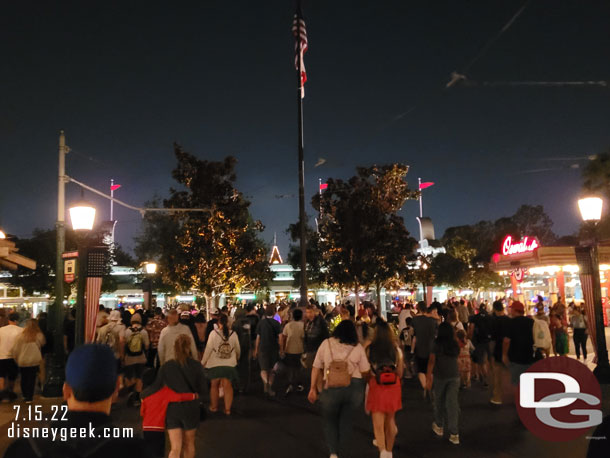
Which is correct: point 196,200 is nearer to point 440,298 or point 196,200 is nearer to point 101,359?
point 101,359

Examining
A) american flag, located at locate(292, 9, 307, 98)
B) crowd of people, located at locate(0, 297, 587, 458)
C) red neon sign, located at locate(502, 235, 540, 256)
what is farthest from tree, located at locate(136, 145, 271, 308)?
red neon sign, located at locate(502, 235, 540, 256)

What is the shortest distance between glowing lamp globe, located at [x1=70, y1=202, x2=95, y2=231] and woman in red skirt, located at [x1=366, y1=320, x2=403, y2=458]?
7887 mm

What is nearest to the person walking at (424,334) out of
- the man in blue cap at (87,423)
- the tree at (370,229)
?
the man in blue cap at (87,423)

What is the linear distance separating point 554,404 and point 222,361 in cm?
554

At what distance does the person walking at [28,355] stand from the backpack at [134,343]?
6.77 ft

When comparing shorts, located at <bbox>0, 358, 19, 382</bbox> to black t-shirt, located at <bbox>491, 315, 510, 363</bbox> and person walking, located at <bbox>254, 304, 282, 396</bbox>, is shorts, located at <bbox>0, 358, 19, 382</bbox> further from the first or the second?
black t-shirt, located at <bbox>491, 315, 510, 363</bbox>

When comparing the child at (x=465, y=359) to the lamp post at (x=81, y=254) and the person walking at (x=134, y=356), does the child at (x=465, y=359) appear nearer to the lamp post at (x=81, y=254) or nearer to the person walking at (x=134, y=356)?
the person walking at (x=134, y=356)

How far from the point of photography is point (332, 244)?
2370cm

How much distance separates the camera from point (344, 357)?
244 inches

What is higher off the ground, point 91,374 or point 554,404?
point 91,374

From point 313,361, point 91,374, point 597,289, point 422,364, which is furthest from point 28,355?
point 597,289

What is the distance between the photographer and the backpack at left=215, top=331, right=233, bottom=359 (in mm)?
9297

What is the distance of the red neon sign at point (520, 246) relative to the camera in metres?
23.1

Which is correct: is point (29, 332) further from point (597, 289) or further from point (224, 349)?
point (597, 289)
